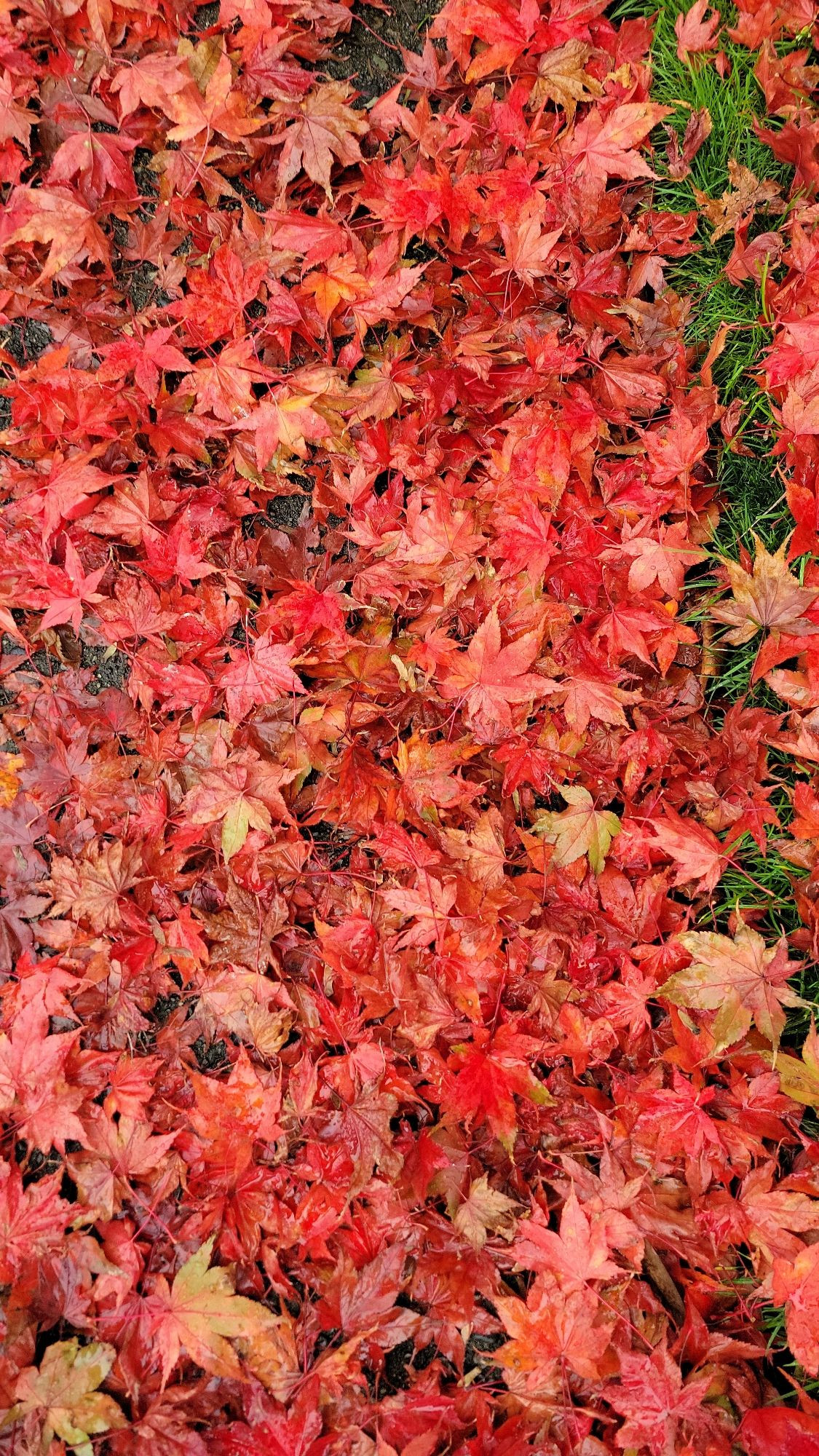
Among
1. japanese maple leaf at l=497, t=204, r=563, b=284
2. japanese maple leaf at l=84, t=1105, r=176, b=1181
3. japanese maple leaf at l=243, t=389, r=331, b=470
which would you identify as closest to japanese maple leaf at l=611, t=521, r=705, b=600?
japanese maple leaf at l=497, t=204, r=563, b=284

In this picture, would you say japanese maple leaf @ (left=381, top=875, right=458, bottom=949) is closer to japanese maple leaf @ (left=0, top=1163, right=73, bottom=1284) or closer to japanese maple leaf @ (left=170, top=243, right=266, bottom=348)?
japanese maple leaf @ (left=0, top=1163, right=73, bottom=1284)

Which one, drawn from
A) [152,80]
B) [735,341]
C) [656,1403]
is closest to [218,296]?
[152,80]

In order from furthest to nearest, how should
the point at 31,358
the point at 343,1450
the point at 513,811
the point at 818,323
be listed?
the point at 31,358 < the point at 513,811 < the point at 818,323 < the point at 343,1450

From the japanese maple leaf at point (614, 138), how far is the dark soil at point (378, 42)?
43 cm

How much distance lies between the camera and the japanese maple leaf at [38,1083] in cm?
158

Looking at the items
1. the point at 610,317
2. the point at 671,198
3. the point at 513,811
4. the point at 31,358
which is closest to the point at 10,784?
the point at 31,358

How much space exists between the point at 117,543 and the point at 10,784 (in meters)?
0.55

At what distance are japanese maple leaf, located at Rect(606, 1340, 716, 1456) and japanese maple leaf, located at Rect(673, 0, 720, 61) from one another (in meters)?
2.40

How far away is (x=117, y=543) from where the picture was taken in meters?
1.72

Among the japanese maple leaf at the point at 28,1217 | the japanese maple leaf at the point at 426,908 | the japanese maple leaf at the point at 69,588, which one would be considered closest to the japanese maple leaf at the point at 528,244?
the japanese maple leaf at the point at 69,588

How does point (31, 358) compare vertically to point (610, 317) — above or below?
below

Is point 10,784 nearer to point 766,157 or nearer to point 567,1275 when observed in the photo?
point 567,1275

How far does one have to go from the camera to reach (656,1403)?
4.60ft

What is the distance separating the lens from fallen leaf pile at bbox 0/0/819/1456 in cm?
151
